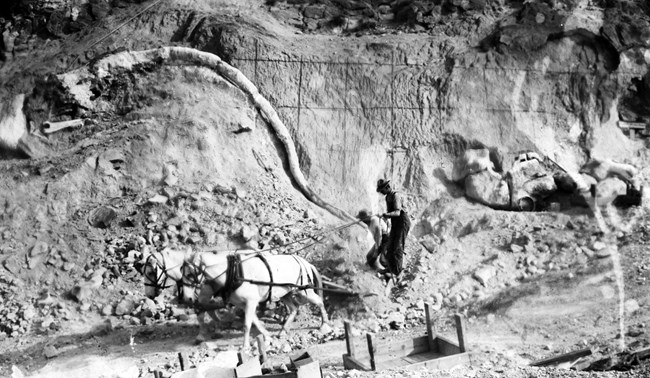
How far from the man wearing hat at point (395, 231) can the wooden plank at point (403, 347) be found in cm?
258

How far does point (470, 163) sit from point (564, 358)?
6035 mm

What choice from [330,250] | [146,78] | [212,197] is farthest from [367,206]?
[146,78]

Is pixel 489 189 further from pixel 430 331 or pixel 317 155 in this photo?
pixel 430 331

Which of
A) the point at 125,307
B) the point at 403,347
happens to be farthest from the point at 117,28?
the point at 403,347

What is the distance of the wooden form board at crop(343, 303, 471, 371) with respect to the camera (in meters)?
9.52

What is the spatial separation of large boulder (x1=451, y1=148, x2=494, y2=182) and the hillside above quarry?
0.53 feet

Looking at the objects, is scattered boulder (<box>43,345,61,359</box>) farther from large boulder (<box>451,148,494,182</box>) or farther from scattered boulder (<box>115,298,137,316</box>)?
large boulder (<box>451,148,494,182</box>)

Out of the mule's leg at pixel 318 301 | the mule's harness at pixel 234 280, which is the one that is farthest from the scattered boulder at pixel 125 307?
the mule's leg at pixel 318 301

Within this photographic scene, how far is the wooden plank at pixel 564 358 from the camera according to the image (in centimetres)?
963

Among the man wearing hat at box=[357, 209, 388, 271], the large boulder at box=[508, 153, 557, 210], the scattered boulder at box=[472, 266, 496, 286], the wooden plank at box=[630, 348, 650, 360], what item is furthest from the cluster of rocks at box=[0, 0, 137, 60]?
the wooden plank at box=[630, 348, 650, 360]

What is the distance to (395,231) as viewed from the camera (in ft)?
42.2

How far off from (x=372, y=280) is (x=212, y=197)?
3.16 metres

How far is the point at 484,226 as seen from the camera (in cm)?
1409

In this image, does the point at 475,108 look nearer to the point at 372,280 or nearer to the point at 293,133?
the point at 293,133
